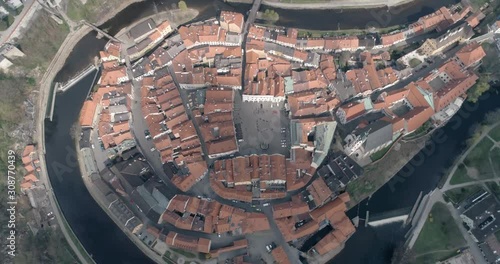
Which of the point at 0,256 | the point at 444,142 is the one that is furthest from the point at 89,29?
the point at 444,142

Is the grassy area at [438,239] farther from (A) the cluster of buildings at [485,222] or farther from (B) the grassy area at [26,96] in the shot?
(B) the grassy area at [26,96]

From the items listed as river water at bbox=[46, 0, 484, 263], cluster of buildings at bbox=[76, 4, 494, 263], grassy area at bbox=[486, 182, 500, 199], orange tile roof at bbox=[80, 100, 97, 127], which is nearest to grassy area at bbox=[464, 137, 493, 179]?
grassy area at bbox=[486, 182, 500, 199]

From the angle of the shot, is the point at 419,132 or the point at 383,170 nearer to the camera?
the point at 383,170

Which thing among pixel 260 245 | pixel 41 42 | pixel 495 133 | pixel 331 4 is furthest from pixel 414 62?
pixel 41 42

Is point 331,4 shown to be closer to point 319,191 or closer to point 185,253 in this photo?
point 319,191

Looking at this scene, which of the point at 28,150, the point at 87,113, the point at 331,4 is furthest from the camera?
the point at 331,4

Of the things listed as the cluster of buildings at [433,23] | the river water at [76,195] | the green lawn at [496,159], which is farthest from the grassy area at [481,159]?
the river water at [76,195]
